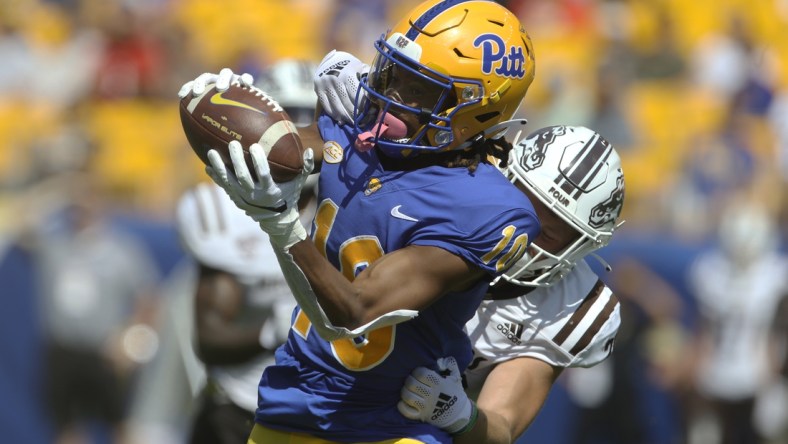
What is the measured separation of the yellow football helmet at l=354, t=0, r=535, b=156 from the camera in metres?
3.08

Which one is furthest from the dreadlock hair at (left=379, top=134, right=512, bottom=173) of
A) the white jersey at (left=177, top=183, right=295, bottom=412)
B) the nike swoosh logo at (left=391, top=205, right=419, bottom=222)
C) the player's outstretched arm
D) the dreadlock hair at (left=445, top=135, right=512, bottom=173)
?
the white jersey at (left=177, top=183, right=295, bottom=412)

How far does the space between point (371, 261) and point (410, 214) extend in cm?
16

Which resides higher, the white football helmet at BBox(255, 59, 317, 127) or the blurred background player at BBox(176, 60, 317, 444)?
the white football helmet at BBox(255, 59, 317, 127)

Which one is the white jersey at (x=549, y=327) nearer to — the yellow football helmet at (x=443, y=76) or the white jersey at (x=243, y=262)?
the yellow football helmet at (x=443, y=76)

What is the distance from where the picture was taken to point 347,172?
315 cm

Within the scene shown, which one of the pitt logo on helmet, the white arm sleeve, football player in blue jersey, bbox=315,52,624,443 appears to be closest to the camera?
the white arm sleeve

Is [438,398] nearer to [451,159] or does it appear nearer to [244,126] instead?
[451,159]

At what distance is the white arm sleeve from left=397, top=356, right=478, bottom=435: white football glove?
0.31 m

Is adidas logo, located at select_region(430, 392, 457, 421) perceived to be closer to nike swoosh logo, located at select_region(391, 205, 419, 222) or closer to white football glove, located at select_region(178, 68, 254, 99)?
nike swoosh logo, located at select_region(391, 205, 419, 222)

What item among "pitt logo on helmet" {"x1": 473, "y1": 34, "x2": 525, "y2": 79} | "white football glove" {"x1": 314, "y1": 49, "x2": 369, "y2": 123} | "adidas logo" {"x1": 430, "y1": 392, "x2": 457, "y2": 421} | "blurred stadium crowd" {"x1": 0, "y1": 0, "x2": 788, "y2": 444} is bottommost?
"blurred stadium crowd" {"x1": 0, "y1": 0, "x2": 788, "y2": 444}

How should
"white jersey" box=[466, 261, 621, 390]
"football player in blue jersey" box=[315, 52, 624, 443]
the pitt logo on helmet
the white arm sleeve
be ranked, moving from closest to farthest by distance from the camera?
the white arm sleeve, the pitt logo on helmet, "football player in blue jersey" box=[315, 52, 624, 443], "white jersey" box=[466, 261, 621, 390]

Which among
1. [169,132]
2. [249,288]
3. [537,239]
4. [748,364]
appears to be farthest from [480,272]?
[169,132]

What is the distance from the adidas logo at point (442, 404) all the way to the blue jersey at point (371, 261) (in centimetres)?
7

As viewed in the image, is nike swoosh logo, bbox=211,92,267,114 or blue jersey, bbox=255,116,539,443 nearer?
nike swoosh logo, bbox=211,92,267,114
